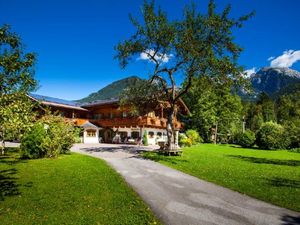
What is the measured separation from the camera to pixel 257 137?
42.5m

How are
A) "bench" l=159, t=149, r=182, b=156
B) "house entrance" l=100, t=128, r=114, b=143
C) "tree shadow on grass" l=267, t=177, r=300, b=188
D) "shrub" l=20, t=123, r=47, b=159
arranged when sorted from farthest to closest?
1. "house entrance" l=100, t=128, r=114, b=143
2. "bench" l=159, t=149, r=182, b=156
3. "shrub" l=20, t=123, r=47, b=159
4. "tree shadow on grass" l=267, t=177, r=300, b=188

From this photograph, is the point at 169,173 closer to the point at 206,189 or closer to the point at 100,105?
the point at 206,189

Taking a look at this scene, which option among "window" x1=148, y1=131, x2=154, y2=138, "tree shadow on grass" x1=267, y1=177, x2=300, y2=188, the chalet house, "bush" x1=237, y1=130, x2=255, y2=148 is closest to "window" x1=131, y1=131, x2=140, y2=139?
the chalet house

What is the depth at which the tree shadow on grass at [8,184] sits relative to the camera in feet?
32.2

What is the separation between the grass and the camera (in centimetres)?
730

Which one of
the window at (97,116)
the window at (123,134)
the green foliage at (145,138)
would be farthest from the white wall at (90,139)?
the green foliage at (145,138)

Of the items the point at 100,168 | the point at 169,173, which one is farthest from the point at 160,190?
the point at 100,168

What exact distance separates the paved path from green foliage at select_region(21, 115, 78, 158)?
430 inches

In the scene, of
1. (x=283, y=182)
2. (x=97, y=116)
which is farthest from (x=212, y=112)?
(x=283, y=182)

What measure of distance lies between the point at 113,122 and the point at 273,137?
89.3 feet

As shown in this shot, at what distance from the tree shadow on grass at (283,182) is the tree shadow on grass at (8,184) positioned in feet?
39.4

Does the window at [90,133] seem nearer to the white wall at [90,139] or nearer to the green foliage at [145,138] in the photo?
the white wall at [90,139]

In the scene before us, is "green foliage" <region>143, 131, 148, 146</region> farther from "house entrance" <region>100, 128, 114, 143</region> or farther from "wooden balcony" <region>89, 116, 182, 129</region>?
"house entrance" <region>100, 128, 114, 143</region>

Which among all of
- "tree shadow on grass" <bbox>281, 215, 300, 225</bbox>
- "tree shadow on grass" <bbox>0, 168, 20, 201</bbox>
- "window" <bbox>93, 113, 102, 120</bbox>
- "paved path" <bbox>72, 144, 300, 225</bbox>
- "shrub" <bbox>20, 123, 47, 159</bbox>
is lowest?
"tree shadow on grass" <bbox>281, 215, 300, 225</bbox>
